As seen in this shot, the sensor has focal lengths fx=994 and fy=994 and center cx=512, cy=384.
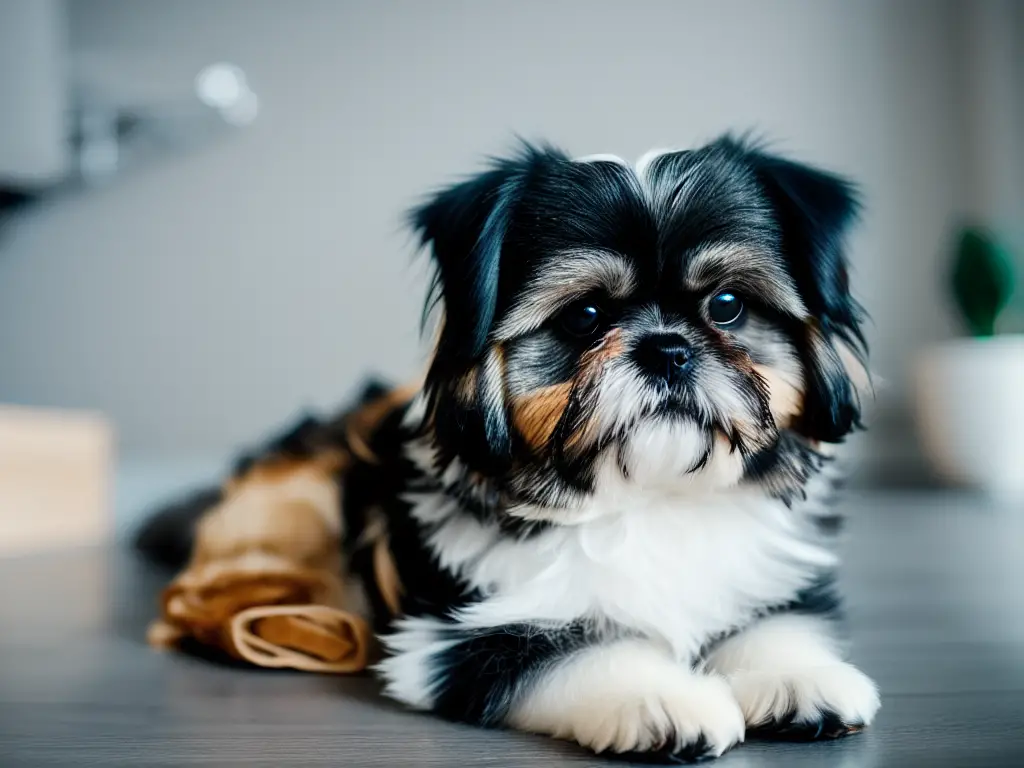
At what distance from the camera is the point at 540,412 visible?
130 cm

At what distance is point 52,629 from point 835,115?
12.7 feet

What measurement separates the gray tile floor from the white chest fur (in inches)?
7.4

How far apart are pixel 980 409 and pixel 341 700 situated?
11.2ft

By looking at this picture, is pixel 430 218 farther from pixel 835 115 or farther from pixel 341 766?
pixel 835 115

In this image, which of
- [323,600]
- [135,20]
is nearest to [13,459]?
[323,600]

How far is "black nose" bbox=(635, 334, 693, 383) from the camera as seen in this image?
125 cm

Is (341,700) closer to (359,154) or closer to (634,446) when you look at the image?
(634,446)

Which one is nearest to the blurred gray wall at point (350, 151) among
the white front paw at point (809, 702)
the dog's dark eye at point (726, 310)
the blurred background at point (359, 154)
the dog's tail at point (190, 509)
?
the blurred background at point (359, 154)

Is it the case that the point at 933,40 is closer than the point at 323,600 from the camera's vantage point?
No

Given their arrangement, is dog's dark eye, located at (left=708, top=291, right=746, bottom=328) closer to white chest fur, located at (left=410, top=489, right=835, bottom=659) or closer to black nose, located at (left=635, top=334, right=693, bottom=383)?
black nose, located at (left=635, top=334, right=693, bottom=383)

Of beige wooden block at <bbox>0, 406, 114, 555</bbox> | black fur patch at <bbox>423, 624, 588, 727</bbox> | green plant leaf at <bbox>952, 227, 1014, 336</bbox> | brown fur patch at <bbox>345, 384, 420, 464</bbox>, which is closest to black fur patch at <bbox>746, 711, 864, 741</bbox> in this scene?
black fur patch at <bbox>423, 624, 588, 727</bbox>

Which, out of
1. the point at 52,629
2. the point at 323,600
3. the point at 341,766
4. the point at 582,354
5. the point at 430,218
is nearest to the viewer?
the point at 341,766

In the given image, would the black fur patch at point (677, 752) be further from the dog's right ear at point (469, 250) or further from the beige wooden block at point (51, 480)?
the beige wooden block at point (51, 480)

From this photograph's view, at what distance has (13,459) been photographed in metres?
3.15
